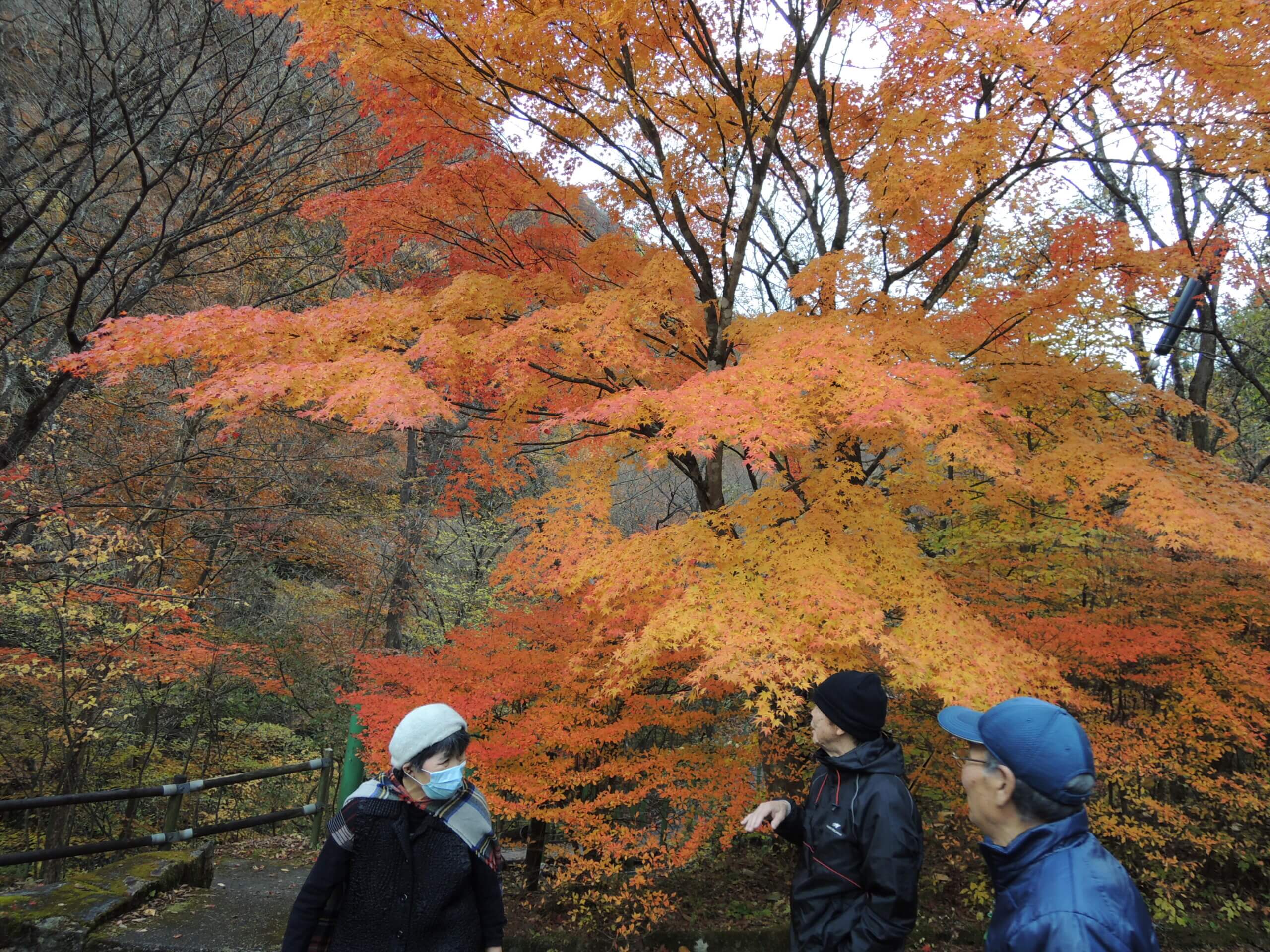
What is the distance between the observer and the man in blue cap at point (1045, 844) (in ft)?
3.93

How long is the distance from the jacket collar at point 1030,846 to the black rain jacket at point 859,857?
0.62 m

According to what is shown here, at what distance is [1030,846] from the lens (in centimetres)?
135

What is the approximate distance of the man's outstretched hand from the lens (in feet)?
7.38

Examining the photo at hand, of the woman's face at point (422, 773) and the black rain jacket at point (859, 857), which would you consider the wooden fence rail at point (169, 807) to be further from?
the black rain jacket at point (859, 857)

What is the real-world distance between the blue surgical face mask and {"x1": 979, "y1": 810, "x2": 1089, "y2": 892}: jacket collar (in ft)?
4.65

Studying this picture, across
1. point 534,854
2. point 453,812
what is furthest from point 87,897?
point 453,812

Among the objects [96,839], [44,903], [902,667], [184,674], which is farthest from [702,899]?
[96,839]

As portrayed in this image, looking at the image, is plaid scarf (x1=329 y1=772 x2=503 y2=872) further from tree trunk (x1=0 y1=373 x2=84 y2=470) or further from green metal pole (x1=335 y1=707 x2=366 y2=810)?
tree trunk (x1=0 y1=373 x2=84 y2=470)

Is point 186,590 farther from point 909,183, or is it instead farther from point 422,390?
point 909,183

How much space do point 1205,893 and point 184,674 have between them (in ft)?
38.4

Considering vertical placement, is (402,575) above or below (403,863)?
below

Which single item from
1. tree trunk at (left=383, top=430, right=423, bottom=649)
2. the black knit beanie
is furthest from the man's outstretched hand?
tree trunk at (left=383, top=430, right=423, bottom=649)

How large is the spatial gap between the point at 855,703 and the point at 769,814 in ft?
1.83

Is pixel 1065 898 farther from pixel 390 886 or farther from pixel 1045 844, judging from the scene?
pixel 390 886
